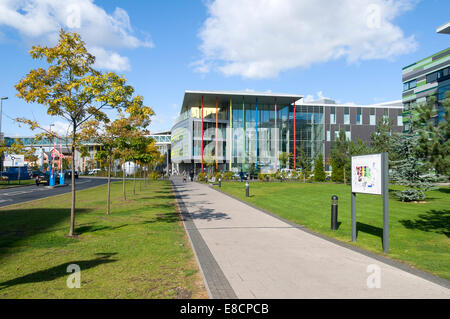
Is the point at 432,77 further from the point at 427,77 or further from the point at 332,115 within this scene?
the point at 332,115

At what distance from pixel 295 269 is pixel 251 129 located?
2108 inches

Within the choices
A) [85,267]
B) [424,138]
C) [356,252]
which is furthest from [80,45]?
[424,138]

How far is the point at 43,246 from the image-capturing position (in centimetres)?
732

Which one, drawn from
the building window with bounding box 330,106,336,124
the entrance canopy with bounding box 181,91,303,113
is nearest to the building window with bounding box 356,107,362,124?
the building window with bounding box 330,106,336,124

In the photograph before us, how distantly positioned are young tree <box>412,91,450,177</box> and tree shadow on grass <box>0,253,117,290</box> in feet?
25.1

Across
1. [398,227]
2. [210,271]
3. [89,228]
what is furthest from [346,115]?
[210,271]

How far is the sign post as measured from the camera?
23.9 ft

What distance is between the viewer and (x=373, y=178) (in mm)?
7754

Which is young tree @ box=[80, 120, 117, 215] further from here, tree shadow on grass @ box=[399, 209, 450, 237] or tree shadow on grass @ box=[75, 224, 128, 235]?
tree shadow on grass @ box=[399, 209, 450, 237]

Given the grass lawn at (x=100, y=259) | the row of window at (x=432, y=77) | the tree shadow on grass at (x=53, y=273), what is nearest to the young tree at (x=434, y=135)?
the grass lawn at (x=100, y=259)

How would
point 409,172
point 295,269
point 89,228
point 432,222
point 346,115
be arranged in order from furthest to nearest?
point 346,115 < point 409,172 < point 432,222 < point 89,228 < point 295,269

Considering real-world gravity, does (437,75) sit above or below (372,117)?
above

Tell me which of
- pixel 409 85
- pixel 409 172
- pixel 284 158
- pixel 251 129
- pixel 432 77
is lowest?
pixel 409 172
